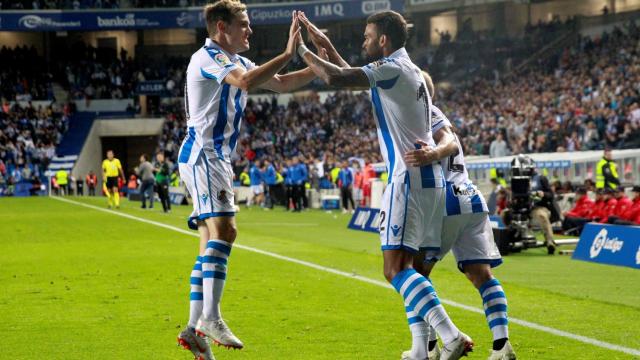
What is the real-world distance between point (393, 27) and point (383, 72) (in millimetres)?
364

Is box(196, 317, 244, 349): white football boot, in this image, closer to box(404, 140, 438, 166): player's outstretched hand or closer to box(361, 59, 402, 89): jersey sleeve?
box(404, 140, 438, 166): player's outstretched hand

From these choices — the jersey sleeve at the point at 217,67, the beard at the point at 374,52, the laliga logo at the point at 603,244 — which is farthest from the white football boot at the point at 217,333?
the laliga logo at the point at 603,244

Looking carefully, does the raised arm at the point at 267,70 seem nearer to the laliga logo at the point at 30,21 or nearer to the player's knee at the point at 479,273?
the player's knee at the point at 479,273

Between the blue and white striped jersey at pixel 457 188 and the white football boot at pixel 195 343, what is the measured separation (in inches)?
78.8

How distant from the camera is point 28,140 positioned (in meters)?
61.8

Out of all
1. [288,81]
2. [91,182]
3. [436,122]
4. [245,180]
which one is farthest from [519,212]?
[91,182]

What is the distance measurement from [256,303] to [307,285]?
2.02 m

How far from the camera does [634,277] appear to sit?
1513cm

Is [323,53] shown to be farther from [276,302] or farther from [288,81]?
[276,302]

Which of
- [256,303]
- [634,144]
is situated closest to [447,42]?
[634,144]

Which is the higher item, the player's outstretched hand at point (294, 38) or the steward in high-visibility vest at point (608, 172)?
the player's outstretched hand at point (294, 38)

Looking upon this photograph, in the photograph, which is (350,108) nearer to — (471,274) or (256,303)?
(256,303)

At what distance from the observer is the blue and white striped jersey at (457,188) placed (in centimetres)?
745

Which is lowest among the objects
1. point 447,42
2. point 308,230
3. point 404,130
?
point 308,230
